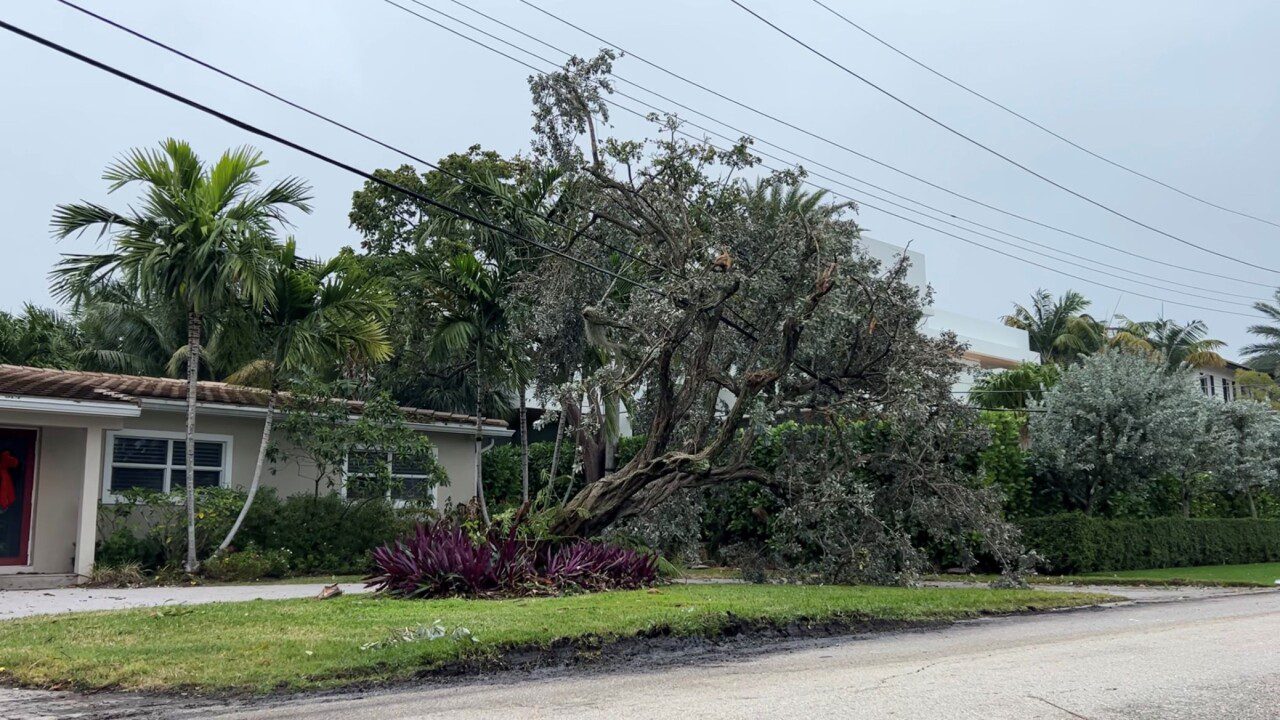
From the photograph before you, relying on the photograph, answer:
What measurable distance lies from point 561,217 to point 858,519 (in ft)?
26.3

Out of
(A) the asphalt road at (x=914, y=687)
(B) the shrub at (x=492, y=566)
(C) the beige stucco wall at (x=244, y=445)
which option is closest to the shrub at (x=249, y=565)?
(C) the beige stucco wall at (x=244, y=445)

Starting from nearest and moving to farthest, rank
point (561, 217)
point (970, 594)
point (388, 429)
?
point (970, 594) → point (388, 429) → point (561, 217)

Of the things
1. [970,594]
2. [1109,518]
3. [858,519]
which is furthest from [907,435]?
[1109,518]

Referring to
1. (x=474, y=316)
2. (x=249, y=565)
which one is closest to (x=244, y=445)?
(x=249, y=565)

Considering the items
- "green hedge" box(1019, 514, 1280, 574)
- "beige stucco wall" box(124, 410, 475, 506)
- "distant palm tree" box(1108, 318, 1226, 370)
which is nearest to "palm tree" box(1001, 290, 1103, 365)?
"distant palm tree" box(1108, 318, 1226, 370)

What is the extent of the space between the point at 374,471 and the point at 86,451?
461cm

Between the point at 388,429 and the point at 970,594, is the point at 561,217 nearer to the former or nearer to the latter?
the point at 388,429

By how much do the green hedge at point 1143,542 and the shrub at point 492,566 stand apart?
9.36m

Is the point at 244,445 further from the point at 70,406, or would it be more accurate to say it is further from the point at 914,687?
the point at 914,687

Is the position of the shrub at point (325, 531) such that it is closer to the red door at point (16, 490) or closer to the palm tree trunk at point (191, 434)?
the palm tree trunk at point (191, 434)

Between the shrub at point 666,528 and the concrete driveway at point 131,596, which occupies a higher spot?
the shrub at point 666,528

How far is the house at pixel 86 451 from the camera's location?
51.2 ft

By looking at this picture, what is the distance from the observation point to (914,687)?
7.40 m

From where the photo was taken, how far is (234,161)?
1603 cm
